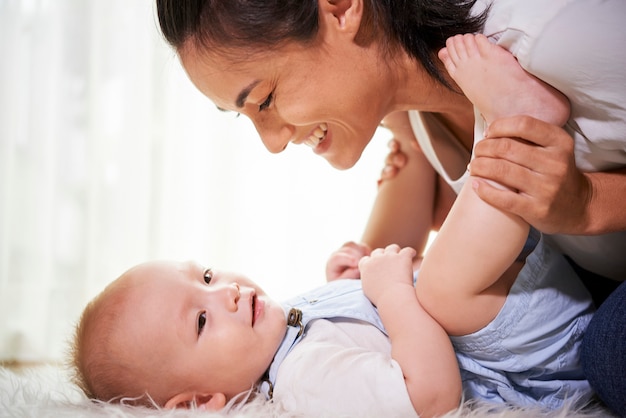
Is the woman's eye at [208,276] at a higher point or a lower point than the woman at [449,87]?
lower

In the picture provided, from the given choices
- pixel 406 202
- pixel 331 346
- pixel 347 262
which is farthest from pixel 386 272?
pixel 406 202

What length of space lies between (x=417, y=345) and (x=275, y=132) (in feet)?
1.69

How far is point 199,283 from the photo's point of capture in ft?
4.19

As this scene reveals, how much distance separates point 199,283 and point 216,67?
40 cm

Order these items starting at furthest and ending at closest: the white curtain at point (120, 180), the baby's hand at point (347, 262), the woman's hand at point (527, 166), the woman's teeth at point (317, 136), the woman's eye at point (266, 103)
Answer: the white curtain at point (120, 180), the baby's hand at point (347, 262), the woman's teeth at point (317, 136), the woman's eye at point (266, 103), the woman's hand at point (527, 166)

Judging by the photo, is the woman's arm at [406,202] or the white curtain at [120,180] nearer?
the woman's arm at [406,202]

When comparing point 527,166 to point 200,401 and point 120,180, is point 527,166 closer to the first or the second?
point 200,401

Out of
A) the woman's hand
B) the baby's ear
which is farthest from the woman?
the baby's ear

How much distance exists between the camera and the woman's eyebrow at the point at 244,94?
1.26 meters

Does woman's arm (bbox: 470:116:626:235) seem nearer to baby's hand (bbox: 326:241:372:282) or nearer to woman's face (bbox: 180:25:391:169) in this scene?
woman's face (bbox: 180:25:391:169)

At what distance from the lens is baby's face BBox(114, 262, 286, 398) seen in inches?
46.6

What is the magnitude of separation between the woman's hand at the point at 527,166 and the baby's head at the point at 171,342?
47cm

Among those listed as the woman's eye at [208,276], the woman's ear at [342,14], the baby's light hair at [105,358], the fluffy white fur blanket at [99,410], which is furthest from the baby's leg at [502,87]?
the baby's light hair at [105,358]

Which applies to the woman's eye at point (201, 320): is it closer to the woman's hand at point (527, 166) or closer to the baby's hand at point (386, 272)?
the baby's hand at point (386, 272)
